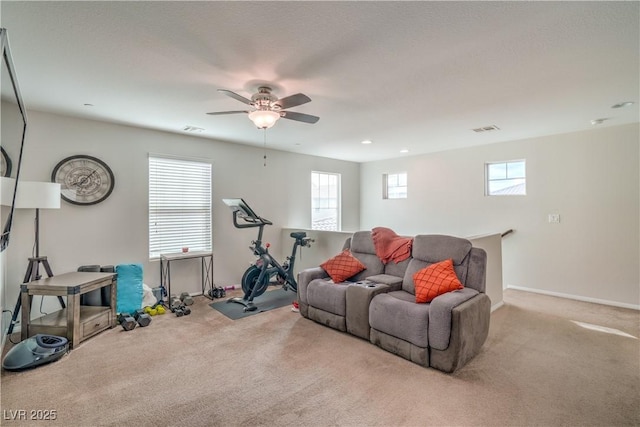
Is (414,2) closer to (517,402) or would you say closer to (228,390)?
(517,402)

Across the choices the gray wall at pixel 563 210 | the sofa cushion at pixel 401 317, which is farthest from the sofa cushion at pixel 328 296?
the gray wall at pixel 563 210

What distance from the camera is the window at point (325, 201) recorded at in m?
6.59

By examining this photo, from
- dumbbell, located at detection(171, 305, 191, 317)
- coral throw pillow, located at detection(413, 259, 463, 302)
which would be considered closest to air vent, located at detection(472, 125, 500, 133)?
coral throw pillow, located at detection(413, 259, 463, 302)

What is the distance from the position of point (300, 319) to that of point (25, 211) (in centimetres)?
333

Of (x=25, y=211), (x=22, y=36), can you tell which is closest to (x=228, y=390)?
(x=22, y=36)

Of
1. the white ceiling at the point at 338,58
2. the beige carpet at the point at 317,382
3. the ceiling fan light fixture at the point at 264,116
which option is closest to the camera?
the white ceiling at the point at 338,58

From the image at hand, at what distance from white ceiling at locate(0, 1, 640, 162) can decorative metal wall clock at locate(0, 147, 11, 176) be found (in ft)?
2.42

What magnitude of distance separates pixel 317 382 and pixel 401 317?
0.90 metres

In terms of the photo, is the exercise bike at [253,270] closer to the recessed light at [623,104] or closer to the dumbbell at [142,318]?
the dumbbell at [142,318]

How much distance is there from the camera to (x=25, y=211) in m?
3.48

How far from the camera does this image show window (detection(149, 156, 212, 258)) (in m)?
4.48

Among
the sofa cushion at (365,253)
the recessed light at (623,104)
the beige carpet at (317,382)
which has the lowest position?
the beige carpet at (317,382)

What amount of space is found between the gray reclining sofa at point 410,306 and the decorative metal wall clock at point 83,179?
9.21 ft

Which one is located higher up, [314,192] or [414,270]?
[314,192]
